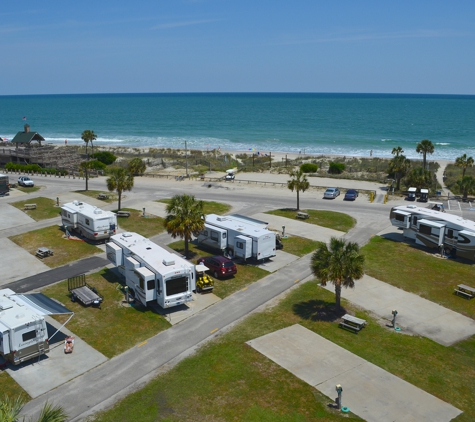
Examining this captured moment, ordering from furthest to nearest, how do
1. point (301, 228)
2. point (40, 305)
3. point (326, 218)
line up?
point (326, 218), point (301, 228), point (40, 305)

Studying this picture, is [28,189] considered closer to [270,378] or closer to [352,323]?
[352,323]

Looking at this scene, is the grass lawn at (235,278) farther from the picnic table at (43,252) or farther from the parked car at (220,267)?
the picnic table at (43,252)

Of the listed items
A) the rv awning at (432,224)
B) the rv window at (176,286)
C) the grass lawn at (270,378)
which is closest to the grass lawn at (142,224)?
the rv window at (176,286)

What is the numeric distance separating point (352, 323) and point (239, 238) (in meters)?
10.8

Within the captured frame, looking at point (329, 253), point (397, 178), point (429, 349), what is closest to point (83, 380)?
point (329, 253)

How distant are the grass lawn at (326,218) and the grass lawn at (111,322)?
21828 millimetres

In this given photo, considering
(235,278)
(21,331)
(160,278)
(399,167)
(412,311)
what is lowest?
(412,311)

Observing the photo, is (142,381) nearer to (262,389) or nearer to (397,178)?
(262,389)

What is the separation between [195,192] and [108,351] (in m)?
36.8

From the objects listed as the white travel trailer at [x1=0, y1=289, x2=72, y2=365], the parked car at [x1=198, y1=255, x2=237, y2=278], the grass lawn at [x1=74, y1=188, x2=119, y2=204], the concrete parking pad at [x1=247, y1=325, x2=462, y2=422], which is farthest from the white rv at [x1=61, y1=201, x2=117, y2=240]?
the concrete parking pad at [x1=247, y1=325, x2=462, y2=422]

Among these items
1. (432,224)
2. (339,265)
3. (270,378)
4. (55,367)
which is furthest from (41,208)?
(432,224)

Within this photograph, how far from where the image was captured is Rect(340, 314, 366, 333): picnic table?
2311 centimetres

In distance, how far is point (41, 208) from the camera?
4703 centimetres

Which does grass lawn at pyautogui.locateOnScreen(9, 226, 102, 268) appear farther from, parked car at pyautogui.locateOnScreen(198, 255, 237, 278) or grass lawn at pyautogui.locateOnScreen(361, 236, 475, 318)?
grass lawn at pyautogui.locateOnScreen(361, 236, 475, 318)
